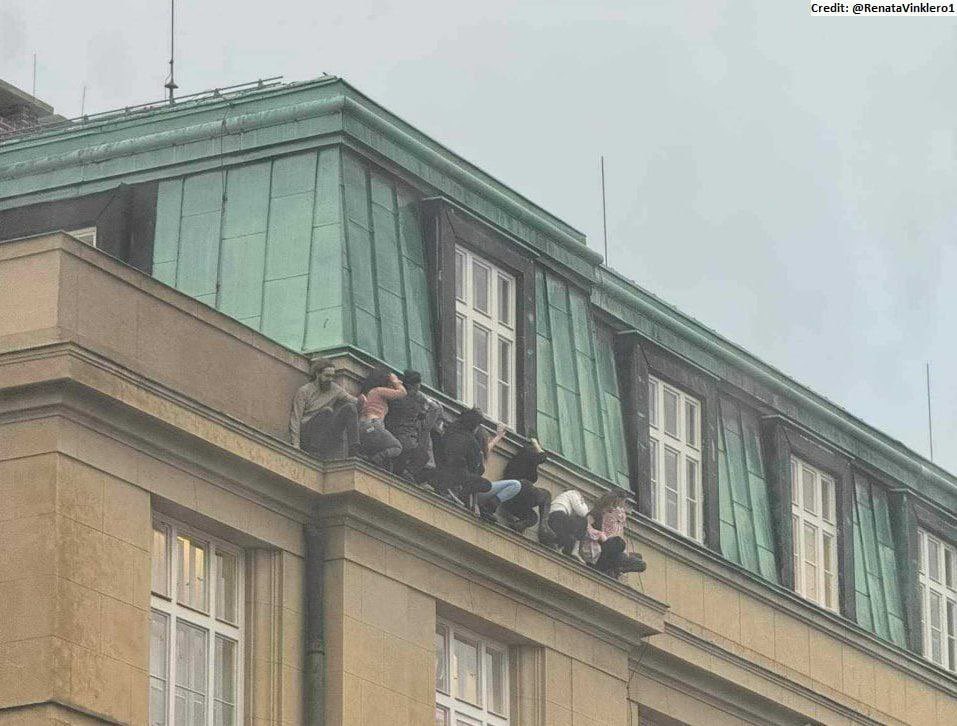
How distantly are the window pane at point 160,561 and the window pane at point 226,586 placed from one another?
973 millimetres

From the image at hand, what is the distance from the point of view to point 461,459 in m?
42.0

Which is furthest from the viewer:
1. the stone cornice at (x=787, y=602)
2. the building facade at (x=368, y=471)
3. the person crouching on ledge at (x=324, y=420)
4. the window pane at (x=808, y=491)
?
the window pane at (x=808, y=491)

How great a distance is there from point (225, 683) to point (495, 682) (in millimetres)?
5531

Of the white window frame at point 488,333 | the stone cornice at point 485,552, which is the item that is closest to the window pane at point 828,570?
the stone cornice at point 485,552

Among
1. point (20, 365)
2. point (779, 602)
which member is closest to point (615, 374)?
point (779, 602)

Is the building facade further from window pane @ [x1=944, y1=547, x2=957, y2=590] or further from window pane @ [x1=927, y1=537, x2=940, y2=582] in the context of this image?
window pane @ [x1=944, y1=547, x2=957, y2=590]

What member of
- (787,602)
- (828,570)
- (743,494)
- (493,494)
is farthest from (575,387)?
(828,570)

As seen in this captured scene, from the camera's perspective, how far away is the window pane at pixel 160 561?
3784 cm

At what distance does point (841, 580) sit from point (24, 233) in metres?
15.0

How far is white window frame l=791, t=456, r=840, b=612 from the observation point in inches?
2037

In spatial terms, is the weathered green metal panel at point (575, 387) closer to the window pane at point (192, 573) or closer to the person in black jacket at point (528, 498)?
the person in black jacket at point (528, 498)

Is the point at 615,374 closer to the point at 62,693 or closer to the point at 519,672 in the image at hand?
the point at 519,672

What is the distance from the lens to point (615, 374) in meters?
48.1

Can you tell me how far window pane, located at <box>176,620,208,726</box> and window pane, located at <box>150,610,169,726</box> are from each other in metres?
0.21
